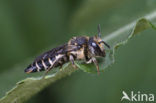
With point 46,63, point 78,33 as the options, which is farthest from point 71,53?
point 78,33

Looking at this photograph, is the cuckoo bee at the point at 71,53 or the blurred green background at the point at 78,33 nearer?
the cuckoo bee at the point at 71,53

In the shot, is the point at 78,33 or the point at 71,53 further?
the point at 78,33

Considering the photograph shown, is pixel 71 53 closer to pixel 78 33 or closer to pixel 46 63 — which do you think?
pixel 46 63

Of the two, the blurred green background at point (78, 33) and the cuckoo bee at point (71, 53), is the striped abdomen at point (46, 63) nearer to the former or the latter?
the cuckoo bee at point (71, 53)

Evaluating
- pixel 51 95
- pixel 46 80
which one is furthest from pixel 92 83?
pixel 46 80

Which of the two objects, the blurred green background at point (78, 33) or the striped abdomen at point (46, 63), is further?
the blurred green background at point (78, 33)

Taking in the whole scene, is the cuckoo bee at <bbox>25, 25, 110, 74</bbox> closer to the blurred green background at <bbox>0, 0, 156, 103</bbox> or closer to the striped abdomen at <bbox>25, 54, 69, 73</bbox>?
the striped abdomen at <bbox>25, 54, 69, 73</bbox>

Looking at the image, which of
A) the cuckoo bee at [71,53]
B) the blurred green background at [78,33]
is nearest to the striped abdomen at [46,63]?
the cuckoo bee at [71,53]

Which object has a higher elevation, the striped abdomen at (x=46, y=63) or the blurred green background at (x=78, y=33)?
the blurred green background at (x=78, y=33)
